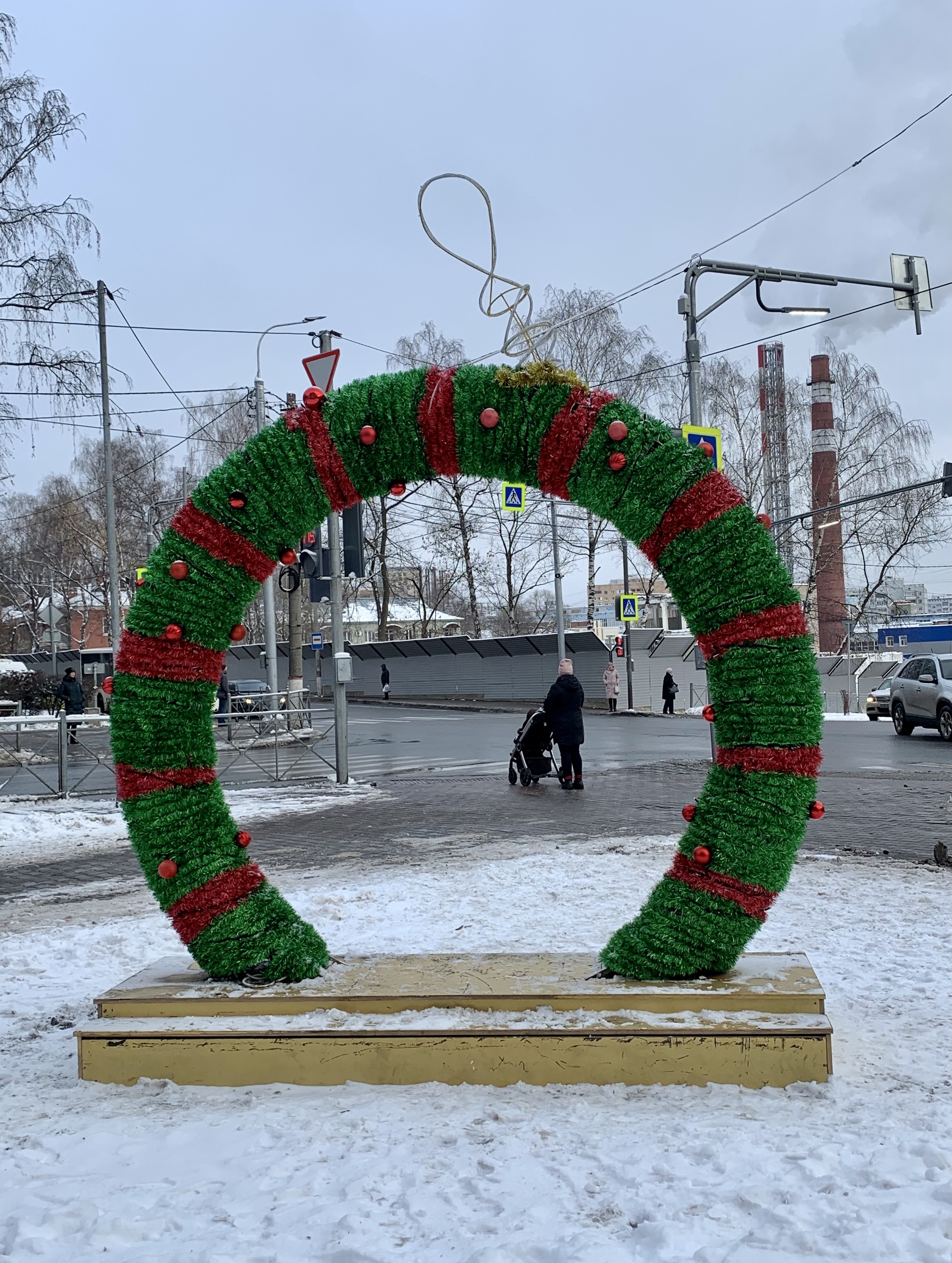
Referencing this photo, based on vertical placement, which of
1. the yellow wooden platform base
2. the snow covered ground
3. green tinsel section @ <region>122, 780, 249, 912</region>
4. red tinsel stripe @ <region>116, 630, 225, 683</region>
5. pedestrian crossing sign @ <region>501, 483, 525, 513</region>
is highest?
pedestrian crossing sign @ <region>501, 483, 525, 513</region>

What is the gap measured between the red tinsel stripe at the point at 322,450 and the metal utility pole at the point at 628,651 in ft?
102

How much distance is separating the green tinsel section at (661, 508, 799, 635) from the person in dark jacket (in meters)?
9.11

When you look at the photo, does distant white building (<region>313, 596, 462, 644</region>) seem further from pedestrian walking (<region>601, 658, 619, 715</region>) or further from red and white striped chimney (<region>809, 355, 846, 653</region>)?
pedestrian walking (<region>601, 658, 619, 715</region>)

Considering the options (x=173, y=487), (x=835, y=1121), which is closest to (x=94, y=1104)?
(x=835, y=1121)


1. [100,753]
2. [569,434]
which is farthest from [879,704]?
[569,434]

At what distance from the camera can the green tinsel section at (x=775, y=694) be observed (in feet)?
15.5

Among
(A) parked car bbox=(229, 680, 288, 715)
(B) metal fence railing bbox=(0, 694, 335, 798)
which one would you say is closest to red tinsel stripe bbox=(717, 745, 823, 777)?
(B) metal fence railing bbox=(0, 694, 335, 798)

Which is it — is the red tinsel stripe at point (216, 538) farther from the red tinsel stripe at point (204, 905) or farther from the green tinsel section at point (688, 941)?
the green tinsel section at point (688, 941)

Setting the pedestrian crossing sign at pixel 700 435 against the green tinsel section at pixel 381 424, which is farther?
the pedestrian crossing sign at pixel 700 435

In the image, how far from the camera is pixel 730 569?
4.78 meters

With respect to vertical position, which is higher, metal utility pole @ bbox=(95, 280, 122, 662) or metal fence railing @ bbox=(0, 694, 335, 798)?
metal utility pole @ bbox=(95, 280, 122, 662)

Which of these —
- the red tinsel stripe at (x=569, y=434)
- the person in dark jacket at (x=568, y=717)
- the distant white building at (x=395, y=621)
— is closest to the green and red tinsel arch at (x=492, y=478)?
the red tinsel stripe at (x=569, y=434)

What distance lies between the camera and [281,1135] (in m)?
3.84

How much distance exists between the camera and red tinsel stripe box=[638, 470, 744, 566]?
15.7 ft
